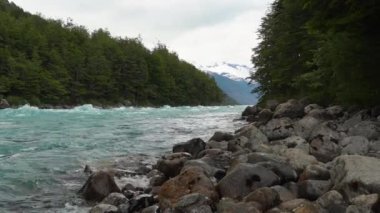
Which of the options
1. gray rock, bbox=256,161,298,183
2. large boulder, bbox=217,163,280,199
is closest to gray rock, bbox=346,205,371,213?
large boulder, bbox=217,163,280,199

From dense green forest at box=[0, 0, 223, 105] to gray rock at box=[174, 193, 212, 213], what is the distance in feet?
212

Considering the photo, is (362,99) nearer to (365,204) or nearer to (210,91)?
(365,204)

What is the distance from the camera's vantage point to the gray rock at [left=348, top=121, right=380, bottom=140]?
47.5ft

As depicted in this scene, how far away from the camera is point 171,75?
126 meters

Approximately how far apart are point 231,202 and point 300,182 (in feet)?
5.59

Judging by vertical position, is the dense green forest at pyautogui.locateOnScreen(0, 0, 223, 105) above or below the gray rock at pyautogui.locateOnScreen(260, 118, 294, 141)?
above

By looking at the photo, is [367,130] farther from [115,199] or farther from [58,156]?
[58,156]

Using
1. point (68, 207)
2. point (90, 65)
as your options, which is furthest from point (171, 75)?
point (68, 207)

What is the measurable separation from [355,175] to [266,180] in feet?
6.57

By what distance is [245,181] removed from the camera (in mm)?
10531

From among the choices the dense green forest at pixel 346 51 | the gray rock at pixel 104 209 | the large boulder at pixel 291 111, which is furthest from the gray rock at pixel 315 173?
the large boulder at pixel 291 111

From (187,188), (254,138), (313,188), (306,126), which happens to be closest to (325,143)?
(254,138)

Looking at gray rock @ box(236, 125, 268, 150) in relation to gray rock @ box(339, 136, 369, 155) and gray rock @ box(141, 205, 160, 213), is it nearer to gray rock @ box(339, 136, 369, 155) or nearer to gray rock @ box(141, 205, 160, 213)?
gray rock @ box(339, 136, 369, 155)

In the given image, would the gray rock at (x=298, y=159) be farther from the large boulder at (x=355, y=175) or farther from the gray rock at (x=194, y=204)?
the gray rock at (x=194, y=204)
